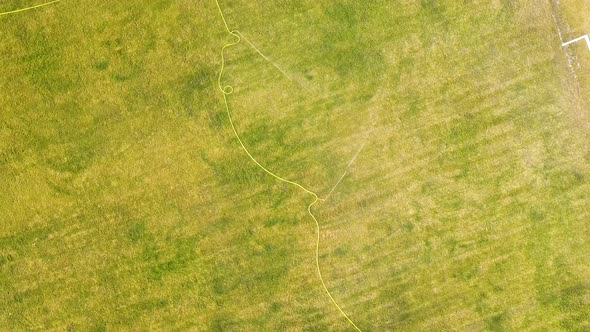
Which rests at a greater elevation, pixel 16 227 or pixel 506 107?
pixel 506 107

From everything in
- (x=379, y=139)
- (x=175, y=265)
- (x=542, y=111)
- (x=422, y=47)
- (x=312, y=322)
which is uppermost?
(x=422, y=47)

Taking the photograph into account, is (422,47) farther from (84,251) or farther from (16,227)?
(16,227)

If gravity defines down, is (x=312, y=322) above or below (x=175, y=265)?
below

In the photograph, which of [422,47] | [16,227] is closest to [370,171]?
[422,47]

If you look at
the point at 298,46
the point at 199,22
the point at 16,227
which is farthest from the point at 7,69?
the point at 298,46

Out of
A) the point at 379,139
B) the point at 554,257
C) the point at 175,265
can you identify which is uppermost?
the point at 379,139

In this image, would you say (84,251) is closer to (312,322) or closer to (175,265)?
(175,265)
